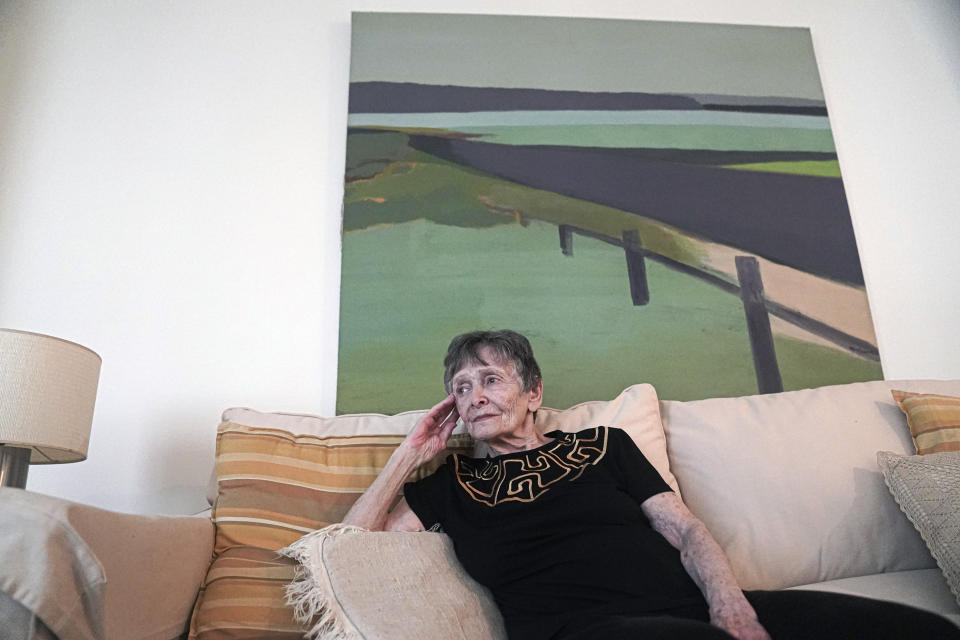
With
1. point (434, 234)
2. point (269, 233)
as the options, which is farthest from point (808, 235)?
point (269, 233)

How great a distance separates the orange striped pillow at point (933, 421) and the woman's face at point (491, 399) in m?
0.89

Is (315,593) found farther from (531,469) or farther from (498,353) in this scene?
(498,353)

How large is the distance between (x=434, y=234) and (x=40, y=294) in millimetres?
1172

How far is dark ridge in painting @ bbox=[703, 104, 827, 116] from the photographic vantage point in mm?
2607

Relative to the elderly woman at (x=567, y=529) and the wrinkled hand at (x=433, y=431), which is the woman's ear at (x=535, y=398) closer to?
the elderly woman at (x=567, y=529)

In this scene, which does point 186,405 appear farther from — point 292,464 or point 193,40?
point 193,40

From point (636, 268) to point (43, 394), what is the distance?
1.65m

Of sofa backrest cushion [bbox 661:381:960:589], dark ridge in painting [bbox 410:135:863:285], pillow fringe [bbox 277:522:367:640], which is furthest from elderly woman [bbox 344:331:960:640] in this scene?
dark ridge in painting [bbox 410:135:863:285]

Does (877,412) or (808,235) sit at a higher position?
(808,235)

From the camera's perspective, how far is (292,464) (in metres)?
1.66

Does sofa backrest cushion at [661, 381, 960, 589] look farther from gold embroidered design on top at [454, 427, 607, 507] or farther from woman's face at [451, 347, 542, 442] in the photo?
woman's face at [451, 347, 542, 442]

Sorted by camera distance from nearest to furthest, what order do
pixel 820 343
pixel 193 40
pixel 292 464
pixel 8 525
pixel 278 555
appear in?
pixel 8 525 < pixel 278 555 < pixel 292 464 < pixel 820 343 < pixel 193 40

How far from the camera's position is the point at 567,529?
55.8 inches

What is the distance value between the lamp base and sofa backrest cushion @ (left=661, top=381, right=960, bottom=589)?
1.52 meters
